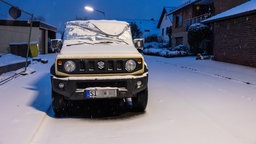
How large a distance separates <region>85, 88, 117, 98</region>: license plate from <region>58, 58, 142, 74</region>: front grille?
12.2 inches

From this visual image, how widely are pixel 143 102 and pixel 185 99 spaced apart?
69.0 inches

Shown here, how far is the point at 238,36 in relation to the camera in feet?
57.2

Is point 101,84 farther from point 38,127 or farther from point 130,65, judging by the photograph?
point 38,127

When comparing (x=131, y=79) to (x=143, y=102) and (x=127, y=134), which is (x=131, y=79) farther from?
(x=127, y=134)

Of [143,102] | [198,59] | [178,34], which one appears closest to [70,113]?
[143,102]

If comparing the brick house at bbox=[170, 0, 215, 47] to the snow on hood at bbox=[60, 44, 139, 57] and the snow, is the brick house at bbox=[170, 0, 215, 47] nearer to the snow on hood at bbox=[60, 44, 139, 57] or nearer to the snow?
the snow on hood at bbox=[60, 44, 139, 57]

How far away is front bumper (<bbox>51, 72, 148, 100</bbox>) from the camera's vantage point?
564 centimetres

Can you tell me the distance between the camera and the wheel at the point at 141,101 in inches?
244

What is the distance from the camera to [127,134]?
5.02 m

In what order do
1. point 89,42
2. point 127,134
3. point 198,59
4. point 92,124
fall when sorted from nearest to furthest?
point 127,134
point 92,124
point 89,42
point 198,59

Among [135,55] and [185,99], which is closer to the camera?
[135,55]

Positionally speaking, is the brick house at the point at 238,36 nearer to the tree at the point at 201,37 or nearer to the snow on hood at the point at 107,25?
the tree at the point at 201,37

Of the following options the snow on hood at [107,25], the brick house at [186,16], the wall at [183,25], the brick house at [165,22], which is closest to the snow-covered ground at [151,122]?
the snow on hood at [107,25]

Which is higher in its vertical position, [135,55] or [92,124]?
[135,55]
